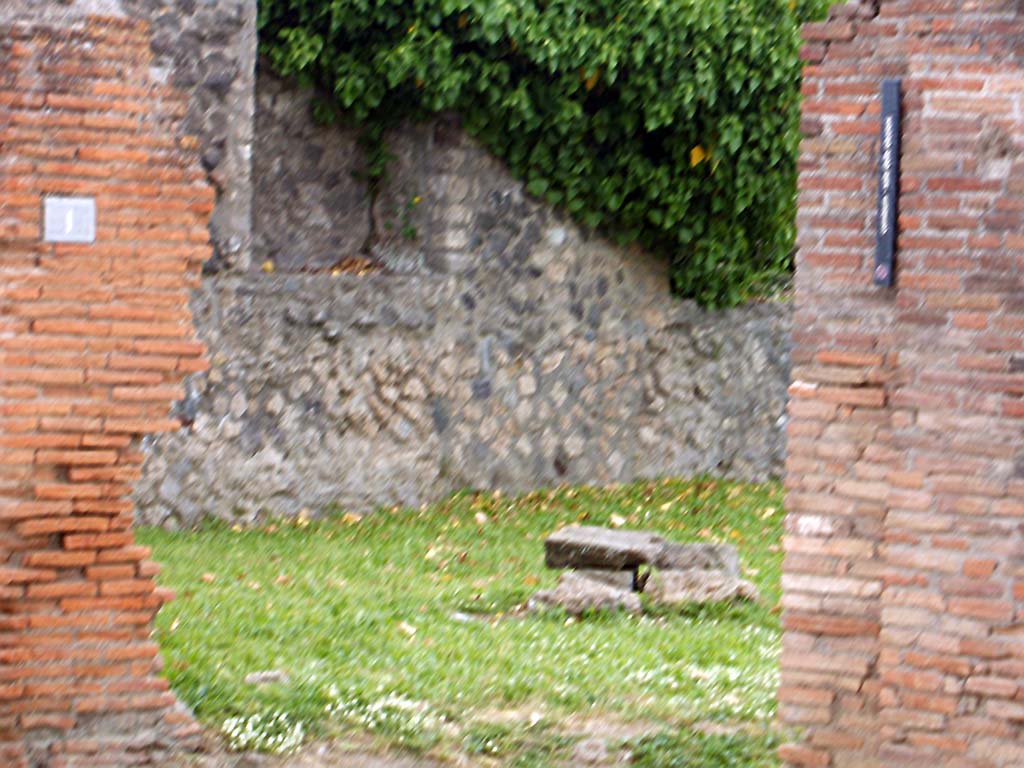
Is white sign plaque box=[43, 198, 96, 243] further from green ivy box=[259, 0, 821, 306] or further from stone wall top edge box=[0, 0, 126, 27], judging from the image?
green ivy box=[259, 0, 821, 306]

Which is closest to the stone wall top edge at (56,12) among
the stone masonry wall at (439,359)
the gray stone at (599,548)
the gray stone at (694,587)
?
the gray stone at (694,587)

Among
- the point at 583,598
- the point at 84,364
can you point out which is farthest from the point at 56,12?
the point at 583,598

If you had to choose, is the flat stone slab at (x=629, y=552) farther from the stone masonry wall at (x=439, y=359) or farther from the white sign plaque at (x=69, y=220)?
the white sign plaque at (x=69, y=220)

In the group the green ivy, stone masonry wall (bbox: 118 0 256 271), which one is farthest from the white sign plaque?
the green ivy

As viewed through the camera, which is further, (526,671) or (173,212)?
(526,671)

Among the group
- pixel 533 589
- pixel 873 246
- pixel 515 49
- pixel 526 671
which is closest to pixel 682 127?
pixel 515 49

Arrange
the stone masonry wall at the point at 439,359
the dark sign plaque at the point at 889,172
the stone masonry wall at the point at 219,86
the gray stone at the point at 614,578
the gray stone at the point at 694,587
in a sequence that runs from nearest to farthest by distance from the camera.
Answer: the dark sign plaque at the point at 889,172 → the gray stone at the point at 694,587 → the gray stone at the point at 614,578 → the stone masonry wall at the point at 219,86 → the stone masonry wall at the point at 439,359

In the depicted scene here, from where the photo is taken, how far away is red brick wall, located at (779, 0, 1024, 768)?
6.22 metres

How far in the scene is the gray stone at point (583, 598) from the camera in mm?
9672

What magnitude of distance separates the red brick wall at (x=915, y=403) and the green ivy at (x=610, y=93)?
19.9ft

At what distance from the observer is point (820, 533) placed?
22.1 ft

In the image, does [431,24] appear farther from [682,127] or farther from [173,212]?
[173,212]

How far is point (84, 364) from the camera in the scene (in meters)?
6.93

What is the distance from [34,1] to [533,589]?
15.3 feet
